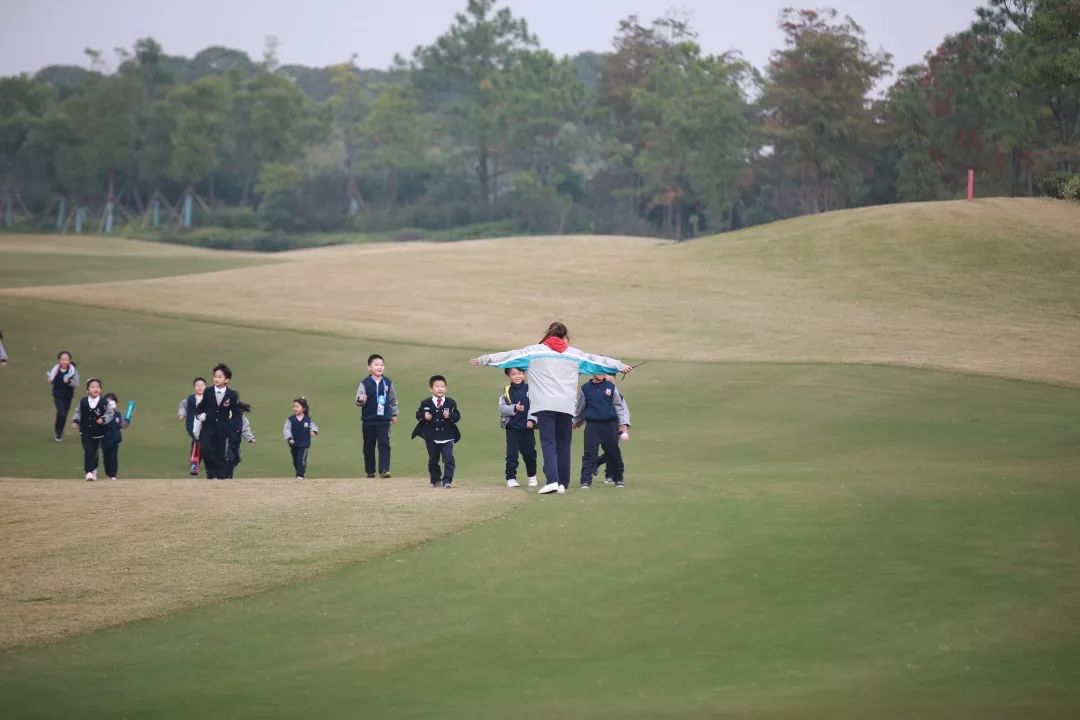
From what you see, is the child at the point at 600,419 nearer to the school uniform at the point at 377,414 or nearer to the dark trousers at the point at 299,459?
the school uniform at the point at 377,414

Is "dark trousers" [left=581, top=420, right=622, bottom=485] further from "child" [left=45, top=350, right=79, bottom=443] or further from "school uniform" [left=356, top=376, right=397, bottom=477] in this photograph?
"child" [left=45, top=350, right=79, bottom=443]

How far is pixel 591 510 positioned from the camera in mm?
18188

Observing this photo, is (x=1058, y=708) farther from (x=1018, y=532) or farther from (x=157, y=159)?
(x=157, y=159)

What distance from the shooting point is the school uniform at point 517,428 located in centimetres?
2055

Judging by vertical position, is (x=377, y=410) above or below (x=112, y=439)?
above

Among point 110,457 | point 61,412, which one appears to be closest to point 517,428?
point 110,457

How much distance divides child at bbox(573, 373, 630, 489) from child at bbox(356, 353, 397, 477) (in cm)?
439

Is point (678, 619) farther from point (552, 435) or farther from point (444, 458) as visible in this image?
point (444, 458)

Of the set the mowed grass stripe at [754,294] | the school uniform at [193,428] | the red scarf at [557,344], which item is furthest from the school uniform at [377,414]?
the mowed grass stripe at [754,294]

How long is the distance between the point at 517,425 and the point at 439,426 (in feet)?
3.97

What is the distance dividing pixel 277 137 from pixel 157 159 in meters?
10.9

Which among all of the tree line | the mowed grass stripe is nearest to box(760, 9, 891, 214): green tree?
the tree line

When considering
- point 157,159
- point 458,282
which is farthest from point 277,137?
point 458,282

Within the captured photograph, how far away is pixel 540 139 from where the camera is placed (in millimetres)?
131625
